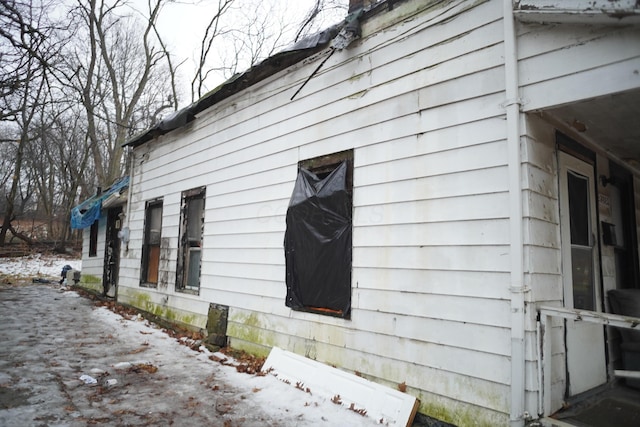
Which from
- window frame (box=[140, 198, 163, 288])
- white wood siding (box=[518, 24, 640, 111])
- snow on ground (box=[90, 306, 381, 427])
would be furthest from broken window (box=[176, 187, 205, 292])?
white wood siding (box=[518, 24, 640, 111])

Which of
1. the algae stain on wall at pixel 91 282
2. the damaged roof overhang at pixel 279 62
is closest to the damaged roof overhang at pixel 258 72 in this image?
the damaged roof overhang at pixel 279 62

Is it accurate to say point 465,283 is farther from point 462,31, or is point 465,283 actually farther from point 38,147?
point 38,147

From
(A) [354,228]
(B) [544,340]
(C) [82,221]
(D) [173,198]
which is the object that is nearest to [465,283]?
(B) [544,340]

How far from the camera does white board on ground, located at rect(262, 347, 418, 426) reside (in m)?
3.21

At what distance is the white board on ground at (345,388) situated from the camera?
321 centimetres

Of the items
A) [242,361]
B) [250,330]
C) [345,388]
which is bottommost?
[242,361]

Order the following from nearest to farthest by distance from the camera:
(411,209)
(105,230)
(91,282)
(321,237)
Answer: (411,209) < (321,237) < (105,230) < (91,282)

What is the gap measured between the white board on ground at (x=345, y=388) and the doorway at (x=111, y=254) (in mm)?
8122

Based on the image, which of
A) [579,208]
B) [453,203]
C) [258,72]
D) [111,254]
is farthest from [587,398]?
[111,254]

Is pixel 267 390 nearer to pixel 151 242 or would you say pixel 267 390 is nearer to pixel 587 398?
pixel 587 398

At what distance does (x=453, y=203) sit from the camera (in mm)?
3191

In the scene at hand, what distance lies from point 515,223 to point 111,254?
36.6 feet

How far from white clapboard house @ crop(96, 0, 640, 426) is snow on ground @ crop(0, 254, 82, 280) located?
52.3 ft

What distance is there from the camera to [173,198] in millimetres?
7531
